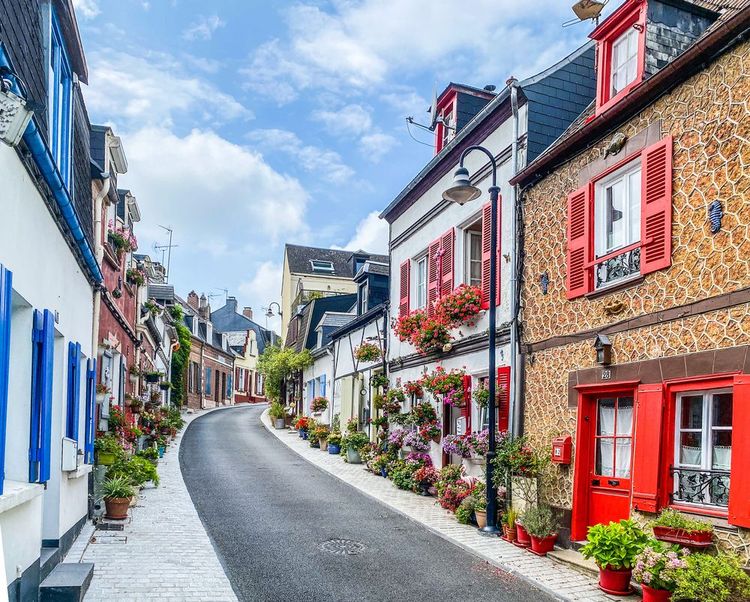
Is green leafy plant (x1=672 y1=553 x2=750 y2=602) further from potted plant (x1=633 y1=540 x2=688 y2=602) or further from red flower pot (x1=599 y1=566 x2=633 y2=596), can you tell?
red flower pot (x1=599 y1=566 x2=633 y2=596)

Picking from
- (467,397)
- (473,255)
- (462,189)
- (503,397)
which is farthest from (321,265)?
(462,189)

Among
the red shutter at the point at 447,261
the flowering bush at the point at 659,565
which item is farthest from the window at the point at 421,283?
the flowering bush at the point at 659,565

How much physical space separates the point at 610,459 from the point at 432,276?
6193 mm

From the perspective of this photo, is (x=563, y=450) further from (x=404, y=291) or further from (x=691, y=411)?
(x=404, y=291)

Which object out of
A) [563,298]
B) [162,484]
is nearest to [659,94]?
[563,298]

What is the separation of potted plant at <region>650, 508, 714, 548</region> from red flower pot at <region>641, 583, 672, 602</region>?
0.51 m

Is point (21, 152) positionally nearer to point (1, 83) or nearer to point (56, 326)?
point (1, 83)

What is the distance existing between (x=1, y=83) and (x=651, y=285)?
6294 millimetres

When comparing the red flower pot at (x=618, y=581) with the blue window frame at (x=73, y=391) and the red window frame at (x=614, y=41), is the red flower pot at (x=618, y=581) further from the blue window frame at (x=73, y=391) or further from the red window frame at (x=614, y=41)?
the blue window frame at (x=73, y=391)

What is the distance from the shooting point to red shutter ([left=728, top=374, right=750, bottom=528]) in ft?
19.7

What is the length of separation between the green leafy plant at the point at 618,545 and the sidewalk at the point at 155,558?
3.54 metres

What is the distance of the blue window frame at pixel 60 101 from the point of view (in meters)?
6.95

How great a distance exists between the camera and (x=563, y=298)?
30.1ft

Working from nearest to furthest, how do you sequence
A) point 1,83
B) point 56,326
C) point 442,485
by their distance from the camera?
point 1,83 < point 56,326 < point 442,485
